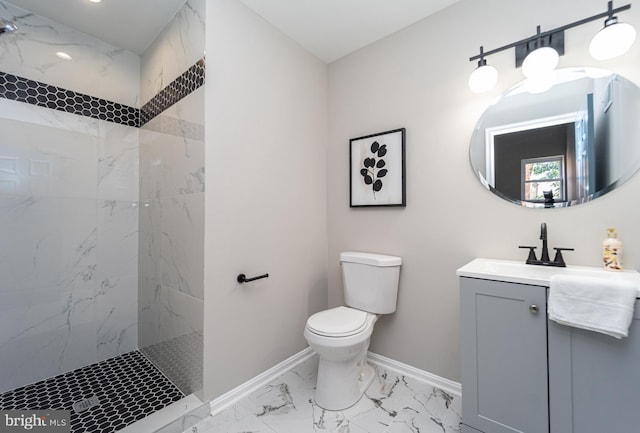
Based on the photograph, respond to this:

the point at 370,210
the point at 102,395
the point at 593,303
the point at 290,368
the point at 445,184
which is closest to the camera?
the point at 593,303

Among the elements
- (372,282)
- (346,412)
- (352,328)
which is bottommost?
(346,412)

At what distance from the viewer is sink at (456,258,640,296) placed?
44.1 inches

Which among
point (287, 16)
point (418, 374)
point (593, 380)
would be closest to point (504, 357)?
point (593, 380)

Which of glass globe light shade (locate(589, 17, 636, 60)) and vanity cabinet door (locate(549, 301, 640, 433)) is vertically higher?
glass globe light shade (locate(589, 17, 636, 60))

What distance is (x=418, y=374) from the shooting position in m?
1.84

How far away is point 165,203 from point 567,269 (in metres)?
2.39

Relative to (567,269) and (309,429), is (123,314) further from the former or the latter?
(567,269)

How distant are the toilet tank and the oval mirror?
0.80m

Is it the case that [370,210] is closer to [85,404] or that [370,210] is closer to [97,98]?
[85,404]

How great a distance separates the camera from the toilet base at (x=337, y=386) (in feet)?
5.12

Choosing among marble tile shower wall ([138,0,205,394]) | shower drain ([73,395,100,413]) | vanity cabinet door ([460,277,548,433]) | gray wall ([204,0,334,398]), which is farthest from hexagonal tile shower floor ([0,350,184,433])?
vanity cabinet door ([460,277,548,433])

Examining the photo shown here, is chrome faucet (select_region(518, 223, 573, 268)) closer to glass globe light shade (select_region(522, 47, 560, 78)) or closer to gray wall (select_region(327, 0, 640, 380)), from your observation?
gray wall (select_region(327, 0, 640, 380))

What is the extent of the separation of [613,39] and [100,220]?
3.20 meters

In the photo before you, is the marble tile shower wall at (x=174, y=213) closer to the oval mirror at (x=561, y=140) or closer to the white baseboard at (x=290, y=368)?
the white baseboard at (x=290, y=368)
